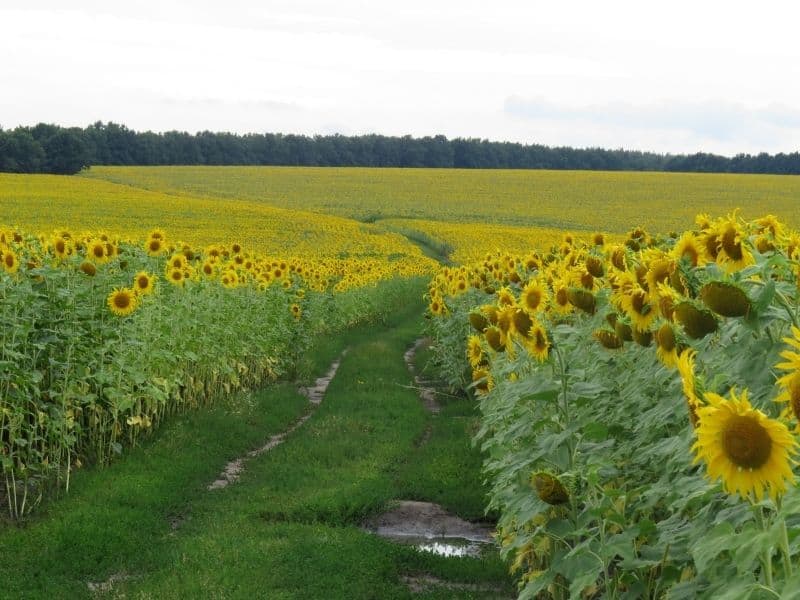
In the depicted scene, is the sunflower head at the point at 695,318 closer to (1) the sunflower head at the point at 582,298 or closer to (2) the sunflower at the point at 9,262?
(1) the sunflower head at the point at 582,298

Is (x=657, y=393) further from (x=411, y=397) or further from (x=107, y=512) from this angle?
(x=411, y=397)

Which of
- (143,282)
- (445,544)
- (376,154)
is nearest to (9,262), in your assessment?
(143,282)

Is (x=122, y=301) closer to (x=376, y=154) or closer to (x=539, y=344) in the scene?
(x=539, y=344)

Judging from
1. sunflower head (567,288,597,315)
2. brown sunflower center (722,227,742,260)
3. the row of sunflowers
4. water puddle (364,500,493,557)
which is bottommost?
water puddle (364,500,493,557)

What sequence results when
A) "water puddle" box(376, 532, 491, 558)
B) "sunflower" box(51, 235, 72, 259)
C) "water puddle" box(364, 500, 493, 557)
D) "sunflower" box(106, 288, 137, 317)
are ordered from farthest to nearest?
"sunflower" box(51, 235, 72, 259) < "sunflower" box(106, 288, 137, 317) < "water puddle" box(364, 500, 493, 557) < "water puddle" box(376, 532, 491, 558)

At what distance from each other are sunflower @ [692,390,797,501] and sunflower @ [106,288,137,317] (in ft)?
23.7

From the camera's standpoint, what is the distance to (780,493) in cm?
208

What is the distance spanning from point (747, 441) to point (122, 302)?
7.39 m

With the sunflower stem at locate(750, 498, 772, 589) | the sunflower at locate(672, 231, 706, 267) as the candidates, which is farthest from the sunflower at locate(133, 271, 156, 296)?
the sunflower stem at locate(750, 498, 772, 589)

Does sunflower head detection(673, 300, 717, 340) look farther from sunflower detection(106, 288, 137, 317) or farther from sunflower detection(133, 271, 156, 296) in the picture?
sunflower detection(133, 271, 156, 296)

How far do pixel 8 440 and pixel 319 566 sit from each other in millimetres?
2875

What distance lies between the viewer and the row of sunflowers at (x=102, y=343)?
7.80 m

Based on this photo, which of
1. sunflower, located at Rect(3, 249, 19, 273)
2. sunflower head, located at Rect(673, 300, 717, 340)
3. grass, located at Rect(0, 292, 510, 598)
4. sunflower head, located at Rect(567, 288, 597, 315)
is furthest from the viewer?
sunflower, located at Rect(3, 249, 19, 273)

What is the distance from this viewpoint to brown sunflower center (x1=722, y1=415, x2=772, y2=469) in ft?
6.61
